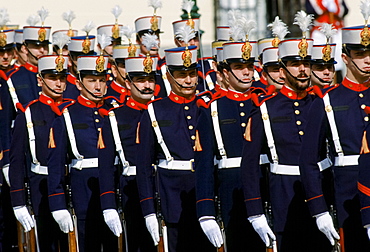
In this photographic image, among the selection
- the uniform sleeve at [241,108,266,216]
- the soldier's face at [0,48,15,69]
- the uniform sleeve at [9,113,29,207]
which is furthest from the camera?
the soldier's face at [0,48,15,69]

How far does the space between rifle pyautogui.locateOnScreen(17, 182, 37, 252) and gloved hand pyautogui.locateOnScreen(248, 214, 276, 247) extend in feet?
9.67

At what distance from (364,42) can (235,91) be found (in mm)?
1469

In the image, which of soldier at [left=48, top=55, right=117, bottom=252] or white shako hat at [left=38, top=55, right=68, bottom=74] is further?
white shako hat at [left=38, top=55, right=68, bottom=74]

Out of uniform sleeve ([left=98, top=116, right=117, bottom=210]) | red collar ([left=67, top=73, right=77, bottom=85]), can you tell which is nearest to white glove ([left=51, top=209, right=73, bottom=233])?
uniform sleeve ([left=98, top=116, right=117, bottom=210])

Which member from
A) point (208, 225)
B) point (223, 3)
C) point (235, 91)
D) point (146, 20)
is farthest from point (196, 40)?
point (223, 3)

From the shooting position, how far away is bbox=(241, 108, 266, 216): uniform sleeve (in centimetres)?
824

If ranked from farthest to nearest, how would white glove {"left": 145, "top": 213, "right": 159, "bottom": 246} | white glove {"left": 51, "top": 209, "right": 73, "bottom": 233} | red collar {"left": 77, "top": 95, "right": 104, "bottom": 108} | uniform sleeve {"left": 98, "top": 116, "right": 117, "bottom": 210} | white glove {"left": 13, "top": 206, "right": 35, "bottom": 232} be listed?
white glove {"left": 13, "top": 206, "right": 35, "bottom": 232}
red collar {"left": 77, "top": 95, "right": 104, "bottom": 108}
white glove {"left": 51, "top": 209, "right": 73, "bottom": 233}
uniform sleeve {"left": 98, "top": 116, "right": 117, "bottom": 210}
white glove {"left": 145, "top": 213, "right": 159, "bottom": 246}

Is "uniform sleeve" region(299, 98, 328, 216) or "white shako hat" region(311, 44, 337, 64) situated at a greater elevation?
"white shako hat" region(311, 44, 337, 64)

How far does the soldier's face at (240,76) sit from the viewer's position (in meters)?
9.08

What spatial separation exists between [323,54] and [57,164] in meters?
2.44

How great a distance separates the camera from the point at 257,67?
11906 mm

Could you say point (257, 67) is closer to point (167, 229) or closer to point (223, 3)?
point (167, 229)

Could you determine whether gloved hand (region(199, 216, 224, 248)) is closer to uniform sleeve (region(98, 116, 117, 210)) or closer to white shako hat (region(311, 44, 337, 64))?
uniform sleeve (region(98, 116, 117, 210))

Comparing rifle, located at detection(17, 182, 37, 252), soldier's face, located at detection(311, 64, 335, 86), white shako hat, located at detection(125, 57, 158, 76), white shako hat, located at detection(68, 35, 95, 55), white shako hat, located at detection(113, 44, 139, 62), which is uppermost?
white shako hat, located at detection(68, 35, 95, 55)
